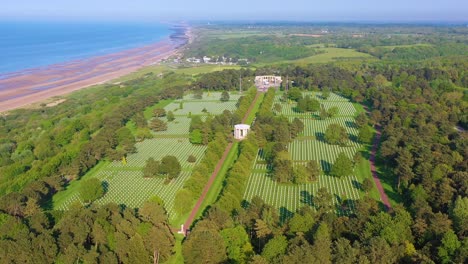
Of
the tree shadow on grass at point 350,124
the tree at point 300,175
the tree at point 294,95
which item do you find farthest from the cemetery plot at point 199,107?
the tree at point 300,175

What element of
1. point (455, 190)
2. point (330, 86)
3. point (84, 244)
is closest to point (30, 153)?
point (84, 244)

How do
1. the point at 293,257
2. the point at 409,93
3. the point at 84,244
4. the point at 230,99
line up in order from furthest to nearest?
the point at 230,99 → the point at 409,93 → the point at 84,244 → the point at 293,257

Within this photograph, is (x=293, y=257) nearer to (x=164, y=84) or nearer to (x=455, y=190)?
(x=455, y=190)

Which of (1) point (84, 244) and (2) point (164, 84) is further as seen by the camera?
(2) point (164, 84)

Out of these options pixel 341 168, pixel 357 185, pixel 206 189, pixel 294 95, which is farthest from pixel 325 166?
pixel 294 95

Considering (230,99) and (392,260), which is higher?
(392,260)

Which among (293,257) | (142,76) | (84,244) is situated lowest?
(142,76)

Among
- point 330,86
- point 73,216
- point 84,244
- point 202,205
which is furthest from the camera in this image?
point 330,86

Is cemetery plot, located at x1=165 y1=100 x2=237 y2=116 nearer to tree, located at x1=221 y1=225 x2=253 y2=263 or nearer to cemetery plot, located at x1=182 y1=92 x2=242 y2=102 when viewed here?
cemetery plot, located at x1=182 y1=92 x2=242 y2=102
